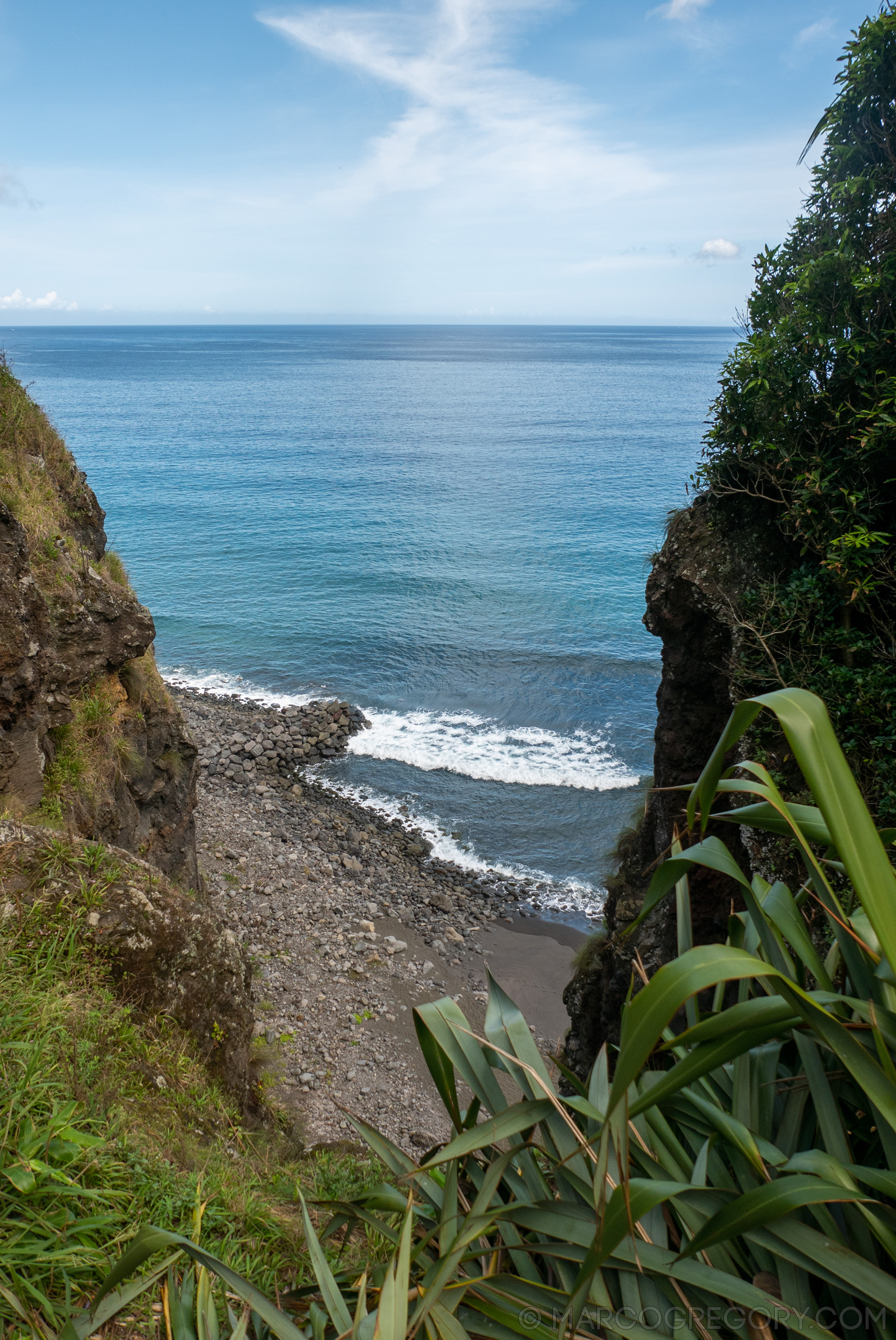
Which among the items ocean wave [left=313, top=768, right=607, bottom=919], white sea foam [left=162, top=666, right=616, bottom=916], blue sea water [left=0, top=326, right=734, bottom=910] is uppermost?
blue sea water [left=0, top=326, right=734, bottom=910]

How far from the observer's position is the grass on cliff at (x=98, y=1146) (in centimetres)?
285

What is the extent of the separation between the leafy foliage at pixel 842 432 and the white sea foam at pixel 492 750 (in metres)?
16.2

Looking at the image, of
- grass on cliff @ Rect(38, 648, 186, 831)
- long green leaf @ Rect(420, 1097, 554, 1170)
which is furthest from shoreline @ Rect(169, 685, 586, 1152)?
long green leaf @ Rect(420, 1097, 554, 1170)

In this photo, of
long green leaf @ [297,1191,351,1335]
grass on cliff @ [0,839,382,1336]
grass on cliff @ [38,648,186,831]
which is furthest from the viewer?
grass on cliff @ [38,648,186,831]

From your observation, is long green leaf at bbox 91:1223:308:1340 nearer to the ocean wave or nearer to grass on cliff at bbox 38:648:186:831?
grass on cliff at bbox 38:648:186:831

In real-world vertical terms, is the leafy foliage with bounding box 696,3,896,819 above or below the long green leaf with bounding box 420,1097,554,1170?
above

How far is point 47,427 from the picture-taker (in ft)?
37.7

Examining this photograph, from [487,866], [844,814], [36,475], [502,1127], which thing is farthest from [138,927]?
[487,866]

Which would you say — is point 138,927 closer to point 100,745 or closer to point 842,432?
point 100,745

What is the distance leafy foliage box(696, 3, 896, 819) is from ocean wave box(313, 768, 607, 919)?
11691 mm

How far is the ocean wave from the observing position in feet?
62.2

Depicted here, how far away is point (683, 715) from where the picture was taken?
9906 millimetres

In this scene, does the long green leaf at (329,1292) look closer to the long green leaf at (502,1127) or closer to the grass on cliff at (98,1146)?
the long green leaf at (502,1127)

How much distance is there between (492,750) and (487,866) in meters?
5.83
